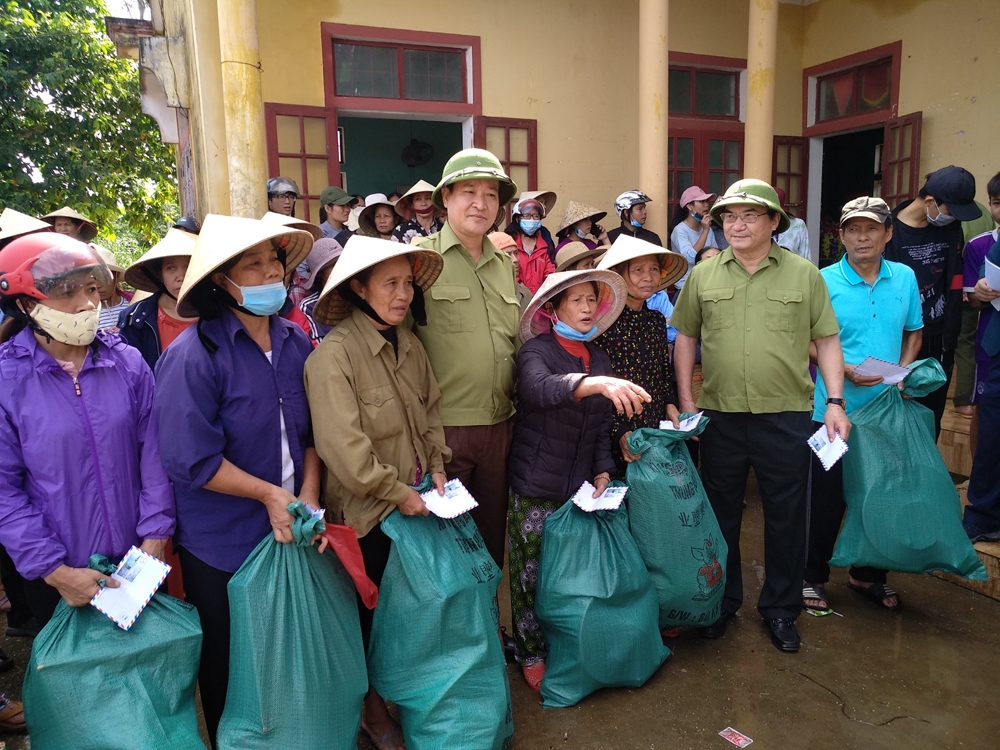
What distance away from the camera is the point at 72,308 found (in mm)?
1940

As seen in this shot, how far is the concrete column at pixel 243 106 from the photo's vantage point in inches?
211

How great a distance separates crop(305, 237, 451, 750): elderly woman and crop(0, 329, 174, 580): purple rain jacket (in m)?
0.49

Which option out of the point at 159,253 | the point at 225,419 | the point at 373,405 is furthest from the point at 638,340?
the point at 159,253

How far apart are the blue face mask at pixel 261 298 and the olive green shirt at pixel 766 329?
5.77 ft

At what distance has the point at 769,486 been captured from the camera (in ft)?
9.88

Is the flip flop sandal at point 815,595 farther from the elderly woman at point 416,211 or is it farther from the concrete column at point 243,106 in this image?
the concrete column at point 243,106

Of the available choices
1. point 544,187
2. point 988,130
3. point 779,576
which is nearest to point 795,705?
point 779,576

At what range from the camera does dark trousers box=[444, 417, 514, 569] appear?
2.69 meters

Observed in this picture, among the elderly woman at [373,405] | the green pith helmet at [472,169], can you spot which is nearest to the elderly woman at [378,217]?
the green pith helmet at [472,169]

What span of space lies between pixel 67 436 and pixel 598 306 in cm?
180

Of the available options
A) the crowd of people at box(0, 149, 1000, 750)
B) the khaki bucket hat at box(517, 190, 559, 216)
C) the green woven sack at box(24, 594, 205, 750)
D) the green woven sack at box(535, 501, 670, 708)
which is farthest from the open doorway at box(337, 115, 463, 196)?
the green woven sack at box(24, 594, 205, 750)

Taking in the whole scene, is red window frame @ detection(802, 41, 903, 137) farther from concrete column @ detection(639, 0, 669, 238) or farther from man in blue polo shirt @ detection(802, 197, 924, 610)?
man in blue polo shirt @ detection(802, 197, 924, 610)

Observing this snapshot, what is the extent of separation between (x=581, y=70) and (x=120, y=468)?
6.34 metres

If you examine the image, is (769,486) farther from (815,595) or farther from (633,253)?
(633,253)
